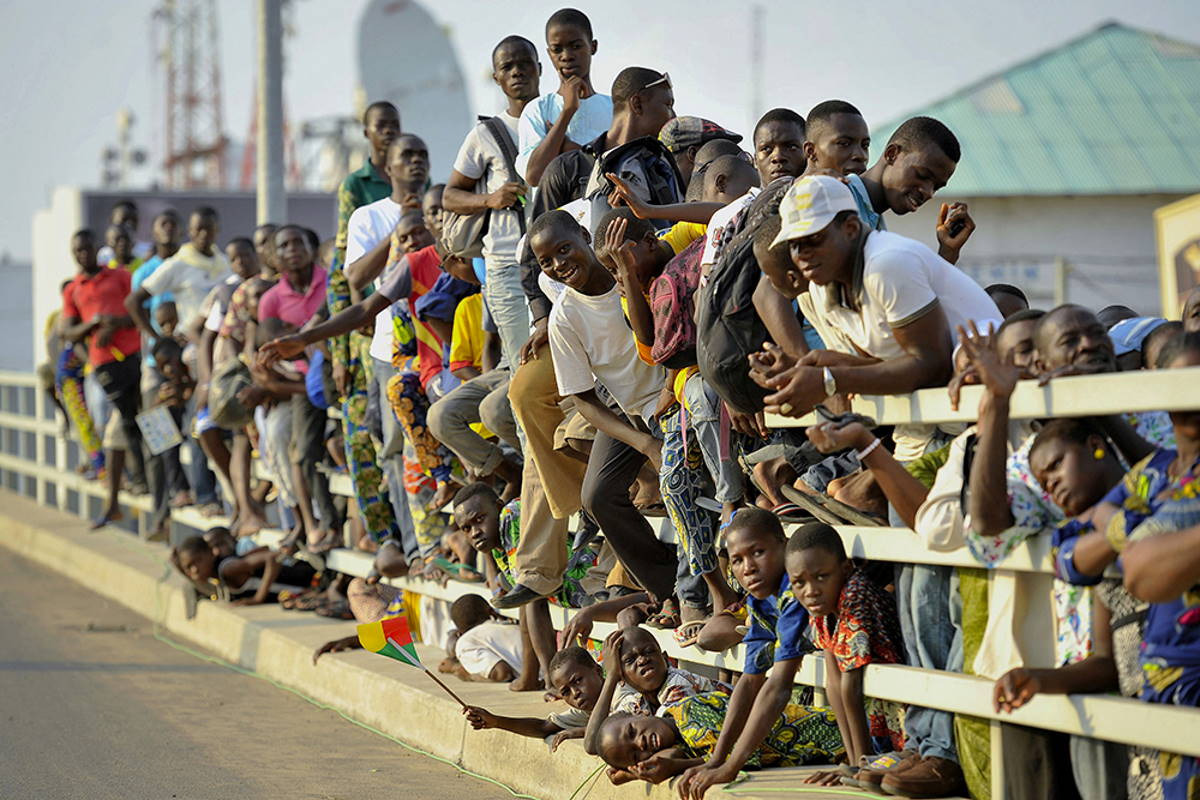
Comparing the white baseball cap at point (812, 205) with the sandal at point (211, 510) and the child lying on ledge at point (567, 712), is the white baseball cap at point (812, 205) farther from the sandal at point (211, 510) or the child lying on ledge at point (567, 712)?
the sandal at point (211, 510)

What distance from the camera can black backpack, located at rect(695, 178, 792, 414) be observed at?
5.10 metres

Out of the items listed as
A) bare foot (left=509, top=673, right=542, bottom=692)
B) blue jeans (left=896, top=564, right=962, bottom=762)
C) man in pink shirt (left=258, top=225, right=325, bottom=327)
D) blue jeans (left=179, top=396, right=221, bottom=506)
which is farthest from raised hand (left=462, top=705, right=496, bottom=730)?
blue jeans (left=179, top=396, right=221, bottom=506)

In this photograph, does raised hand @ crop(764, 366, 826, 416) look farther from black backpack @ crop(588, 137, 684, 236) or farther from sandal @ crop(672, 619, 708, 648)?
black backpack @ crop(588, 137, 684, 236)

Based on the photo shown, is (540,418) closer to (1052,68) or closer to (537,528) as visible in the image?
(537,528)

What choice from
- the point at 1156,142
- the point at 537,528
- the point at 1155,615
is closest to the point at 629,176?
the point at 537,528

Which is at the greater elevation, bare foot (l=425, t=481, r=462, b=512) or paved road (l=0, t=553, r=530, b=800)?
bare foot (l=425, t=481, r=462, b=512)

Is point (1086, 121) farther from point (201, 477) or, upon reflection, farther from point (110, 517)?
point (201, 477)

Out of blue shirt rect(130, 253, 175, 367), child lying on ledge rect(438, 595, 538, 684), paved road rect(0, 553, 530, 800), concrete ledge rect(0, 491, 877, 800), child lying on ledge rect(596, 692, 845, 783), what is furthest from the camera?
blue shirt rect(130, 253, 175, 367)

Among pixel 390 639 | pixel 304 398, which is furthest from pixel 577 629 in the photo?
pixel 304 398

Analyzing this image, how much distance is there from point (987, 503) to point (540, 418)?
2851 millimetres

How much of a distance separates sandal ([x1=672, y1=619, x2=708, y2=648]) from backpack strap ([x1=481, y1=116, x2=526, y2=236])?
2519mm

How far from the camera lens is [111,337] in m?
13.5

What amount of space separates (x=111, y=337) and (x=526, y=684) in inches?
306

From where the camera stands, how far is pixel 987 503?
159 inches
